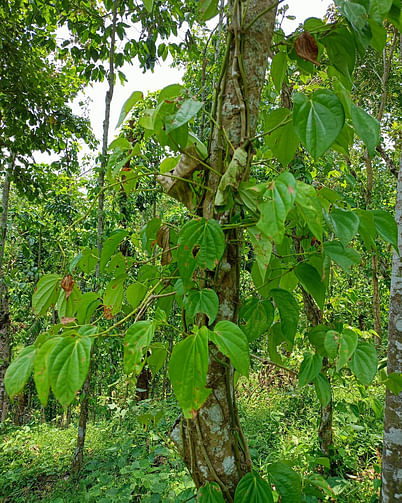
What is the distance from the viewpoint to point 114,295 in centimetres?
63

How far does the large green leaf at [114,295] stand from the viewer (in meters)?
0.62

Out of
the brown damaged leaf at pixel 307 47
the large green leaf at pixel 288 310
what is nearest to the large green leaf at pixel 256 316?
the large green leaf at pixel 288 310

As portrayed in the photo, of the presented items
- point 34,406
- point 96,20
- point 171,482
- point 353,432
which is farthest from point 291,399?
point 34,406

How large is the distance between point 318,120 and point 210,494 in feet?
1.68

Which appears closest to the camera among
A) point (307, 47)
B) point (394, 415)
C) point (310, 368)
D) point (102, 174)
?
point (307, 47)

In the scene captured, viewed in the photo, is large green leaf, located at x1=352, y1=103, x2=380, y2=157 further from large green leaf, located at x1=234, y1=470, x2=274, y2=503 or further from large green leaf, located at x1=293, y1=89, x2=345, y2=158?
large green leaf, located at x1=234, y1=470, x2=274, y2=503

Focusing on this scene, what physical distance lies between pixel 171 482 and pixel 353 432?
3.72 feet

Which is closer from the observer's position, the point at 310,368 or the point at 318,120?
the point at 318,120

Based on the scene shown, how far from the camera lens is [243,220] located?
1.64 feet

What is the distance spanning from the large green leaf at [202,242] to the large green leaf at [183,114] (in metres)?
0.12

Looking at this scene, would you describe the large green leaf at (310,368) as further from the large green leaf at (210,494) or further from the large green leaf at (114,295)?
the large green leaf at (114,295)

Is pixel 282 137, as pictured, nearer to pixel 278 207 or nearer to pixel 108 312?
pixel 278 207

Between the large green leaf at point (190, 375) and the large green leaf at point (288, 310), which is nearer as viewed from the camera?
the large green leaf at point (190, 375)

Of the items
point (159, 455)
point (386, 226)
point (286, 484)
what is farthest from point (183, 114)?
point (159, 455)
